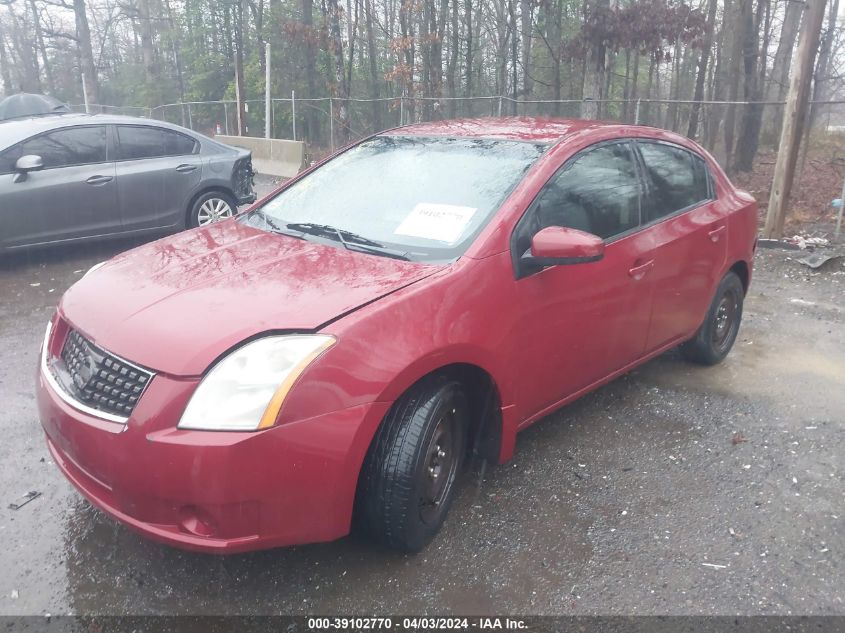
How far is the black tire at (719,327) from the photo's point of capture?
4738 mm

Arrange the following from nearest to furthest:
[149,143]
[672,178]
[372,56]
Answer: [672,178] → [149,143] → [372,56]

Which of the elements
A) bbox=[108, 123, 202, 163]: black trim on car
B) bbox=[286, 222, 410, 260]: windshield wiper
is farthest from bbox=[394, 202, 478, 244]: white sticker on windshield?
bbox=[108, 123, 202, 163]: black trim on car

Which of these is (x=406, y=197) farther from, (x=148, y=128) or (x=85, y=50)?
(x=85, y=50)

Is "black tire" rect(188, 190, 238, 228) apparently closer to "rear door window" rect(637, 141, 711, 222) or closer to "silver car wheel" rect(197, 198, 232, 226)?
"silver car wheel" rect(197, 198, 232, 226)

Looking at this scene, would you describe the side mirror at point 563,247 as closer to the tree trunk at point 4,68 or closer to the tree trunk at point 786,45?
the tree trunk at point 786,45

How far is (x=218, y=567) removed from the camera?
2775mm

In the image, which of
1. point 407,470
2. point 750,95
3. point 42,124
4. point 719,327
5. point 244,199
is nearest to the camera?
point 407,470

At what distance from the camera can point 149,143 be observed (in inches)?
311

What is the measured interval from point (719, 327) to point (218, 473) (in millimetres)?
3865

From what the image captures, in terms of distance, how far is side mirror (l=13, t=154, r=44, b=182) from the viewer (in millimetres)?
6801

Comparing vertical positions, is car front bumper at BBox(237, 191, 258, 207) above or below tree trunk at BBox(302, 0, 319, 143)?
below

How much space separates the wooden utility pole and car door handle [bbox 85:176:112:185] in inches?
296

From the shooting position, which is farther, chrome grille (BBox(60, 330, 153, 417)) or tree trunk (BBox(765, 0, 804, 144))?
tree trunk (BBox(765, 0, 804, 144))

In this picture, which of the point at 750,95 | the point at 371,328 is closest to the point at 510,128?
the point at 371,328
